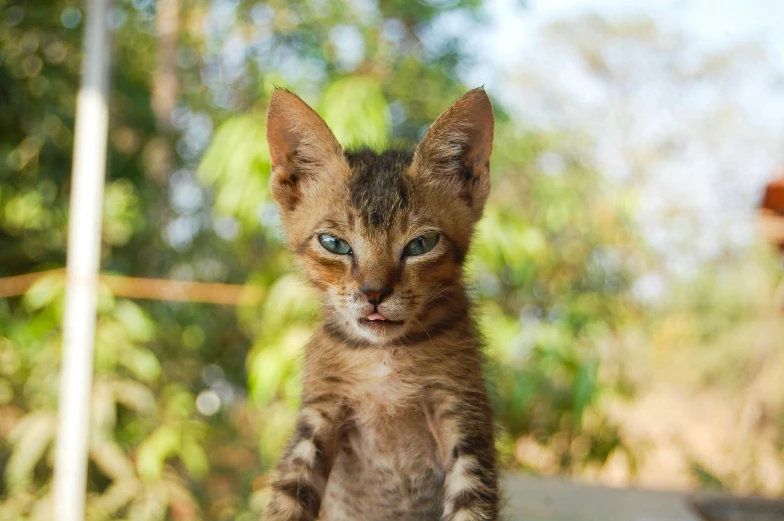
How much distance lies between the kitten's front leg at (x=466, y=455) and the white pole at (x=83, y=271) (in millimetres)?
1376

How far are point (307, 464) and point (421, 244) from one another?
336 millimetres

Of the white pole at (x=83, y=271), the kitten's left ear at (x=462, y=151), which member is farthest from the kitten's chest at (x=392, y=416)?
the white pole at (x=83, y=271)

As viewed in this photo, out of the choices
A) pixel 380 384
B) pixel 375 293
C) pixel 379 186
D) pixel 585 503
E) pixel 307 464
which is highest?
pixel 379 186

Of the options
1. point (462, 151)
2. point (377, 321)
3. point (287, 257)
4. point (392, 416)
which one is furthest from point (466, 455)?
point (287, 257)

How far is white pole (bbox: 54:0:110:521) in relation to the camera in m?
2.08

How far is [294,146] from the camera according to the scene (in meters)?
1.15

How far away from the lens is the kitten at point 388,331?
102 cm

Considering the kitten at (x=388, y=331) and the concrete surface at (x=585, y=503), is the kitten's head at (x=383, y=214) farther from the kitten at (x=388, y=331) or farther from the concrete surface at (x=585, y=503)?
the concrete surface at (x=585, y=503)

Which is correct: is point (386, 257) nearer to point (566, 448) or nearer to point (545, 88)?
point (566, 448)

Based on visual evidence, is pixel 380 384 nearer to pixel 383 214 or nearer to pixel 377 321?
pixel 377 321

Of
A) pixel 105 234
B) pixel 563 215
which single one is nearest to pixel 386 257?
pixel 563 215

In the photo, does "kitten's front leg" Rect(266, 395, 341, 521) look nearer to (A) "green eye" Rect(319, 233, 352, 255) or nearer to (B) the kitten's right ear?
(A) "green eye" Rect(319, 233, 352, 255)

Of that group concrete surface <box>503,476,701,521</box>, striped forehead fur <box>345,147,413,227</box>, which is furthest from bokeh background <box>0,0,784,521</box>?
striped forehead fur <box>345,147,413,227</box>

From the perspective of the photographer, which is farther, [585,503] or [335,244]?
[585,503]
